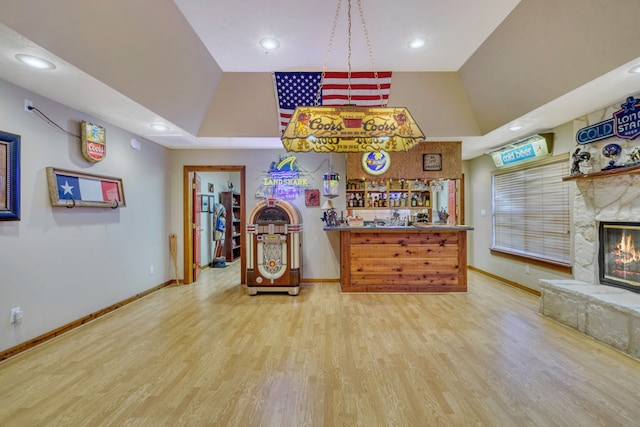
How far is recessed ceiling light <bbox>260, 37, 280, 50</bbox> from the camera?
321 centimetres

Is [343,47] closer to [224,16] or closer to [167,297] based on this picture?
[224,16]

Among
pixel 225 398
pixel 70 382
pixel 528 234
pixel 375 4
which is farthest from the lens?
pixel 528 234

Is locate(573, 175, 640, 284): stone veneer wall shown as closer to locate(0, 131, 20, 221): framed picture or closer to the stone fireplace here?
the stone fireplace

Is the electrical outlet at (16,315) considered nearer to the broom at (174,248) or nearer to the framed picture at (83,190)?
the framed picture at (83,190)

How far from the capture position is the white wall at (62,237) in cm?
256

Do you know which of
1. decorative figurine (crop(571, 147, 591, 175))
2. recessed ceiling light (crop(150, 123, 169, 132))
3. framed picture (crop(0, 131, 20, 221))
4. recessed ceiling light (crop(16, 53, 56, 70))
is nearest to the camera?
recessed ceiling light (crop(16, 53, 56, 70))

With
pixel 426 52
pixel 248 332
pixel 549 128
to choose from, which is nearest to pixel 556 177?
pixel 549 128

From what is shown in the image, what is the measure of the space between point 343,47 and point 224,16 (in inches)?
53.5

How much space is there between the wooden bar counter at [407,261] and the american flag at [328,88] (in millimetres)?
1959

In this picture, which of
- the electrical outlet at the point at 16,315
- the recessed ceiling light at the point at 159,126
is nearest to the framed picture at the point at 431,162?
the recessed ceiling light at the point at 159,126

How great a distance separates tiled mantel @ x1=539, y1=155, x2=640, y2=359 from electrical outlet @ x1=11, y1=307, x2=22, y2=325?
5508 millimetres

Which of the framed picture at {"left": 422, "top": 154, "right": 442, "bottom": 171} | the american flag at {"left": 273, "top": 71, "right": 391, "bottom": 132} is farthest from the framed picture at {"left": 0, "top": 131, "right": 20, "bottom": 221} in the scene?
the framed picture at {"left": 422, "top": 154, "right": 442, "bottom": 171}

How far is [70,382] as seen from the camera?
7.04 feet

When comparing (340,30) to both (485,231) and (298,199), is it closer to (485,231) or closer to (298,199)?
(298,199)
